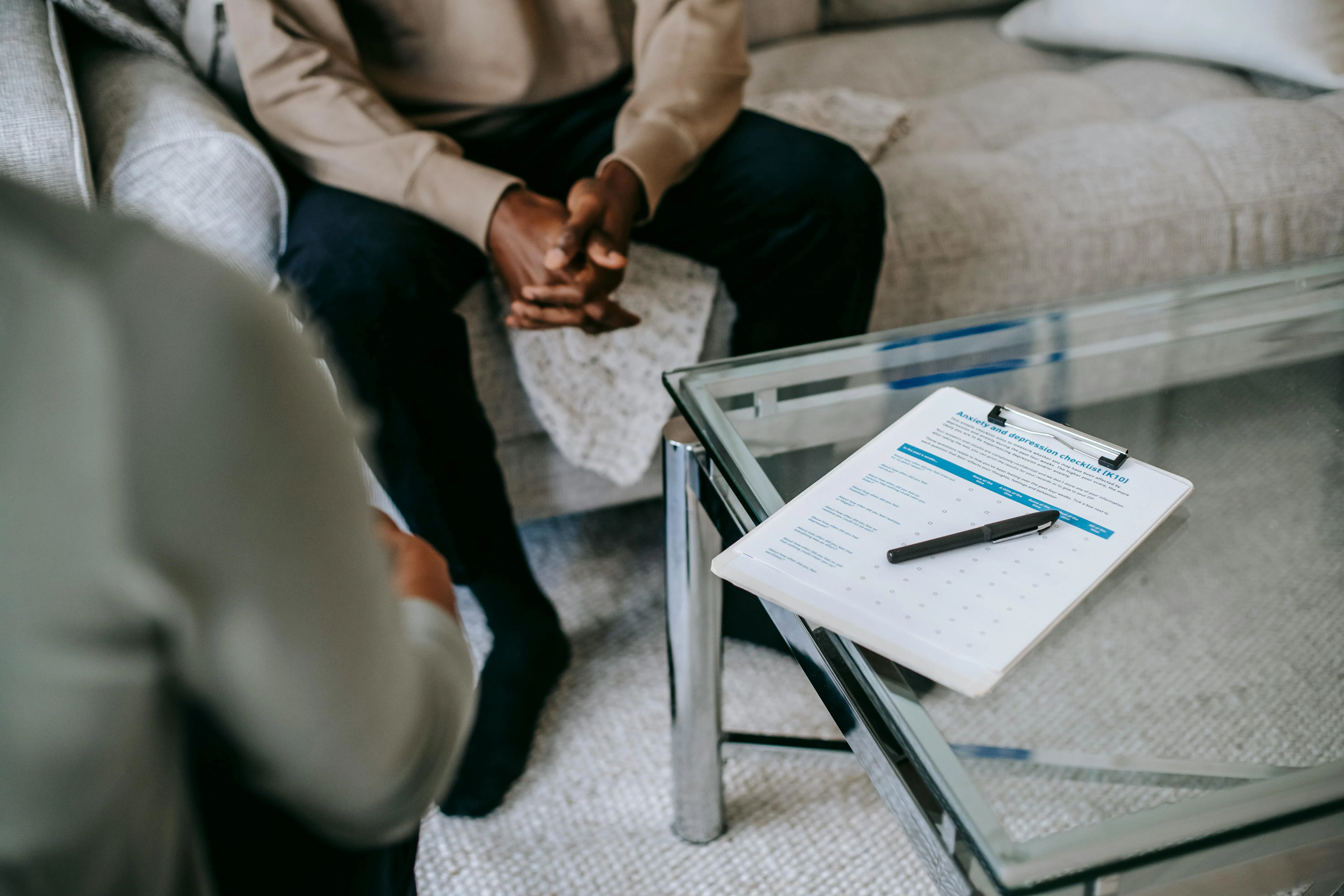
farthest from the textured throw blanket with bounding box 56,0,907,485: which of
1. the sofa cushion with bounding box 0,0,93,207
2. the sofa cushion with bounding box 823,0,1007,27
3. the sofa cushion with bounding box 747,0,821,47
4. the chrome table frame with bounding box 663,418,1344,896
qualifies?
the sofa cushion with bounding box 823,0,1007,27

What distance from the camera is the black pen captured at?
515 mm

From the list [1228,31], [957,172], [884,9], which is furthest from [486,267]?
[1228,31]

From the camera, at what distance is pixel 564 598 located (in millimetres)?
1138

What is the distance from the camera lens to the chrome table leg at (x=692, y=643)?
2.23 ft

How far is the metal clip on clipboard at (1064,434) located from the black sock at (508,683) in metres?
0.54

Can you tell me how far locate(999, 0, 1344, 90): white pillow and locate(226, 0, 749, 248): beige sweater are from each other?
0.65 m

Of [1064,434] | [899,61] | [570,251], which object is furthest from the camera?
[899,61]

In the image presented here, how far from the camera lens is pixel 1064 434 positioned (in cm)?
63

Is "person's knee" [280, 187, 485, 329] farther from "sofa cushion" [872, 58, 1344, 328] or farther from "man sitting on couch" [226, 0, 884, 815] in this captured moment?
"sofa cushion" [872, 58, 1344, 328]

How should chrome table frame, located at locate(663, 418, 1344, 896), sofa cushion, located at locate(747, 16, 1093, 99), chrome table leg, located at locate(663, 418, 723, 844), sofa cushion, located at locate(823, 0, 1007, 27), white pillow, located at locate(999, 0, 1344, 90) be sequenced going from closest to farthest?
chrome table frame, located at locate(663, 418, 1344, 896), chrome table leg, located at locate(663, 418, 723, 844), white pillow, located at locate(999, 0, 1344, 90), sofa cushion, located at locate(747, 16, 1093, 99), sofa cushion, located at locate(823, 0, 1007, 27)

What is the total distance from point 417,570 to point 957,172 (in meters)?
0.95

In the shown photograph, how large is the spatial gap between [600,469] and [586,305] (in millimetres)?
201

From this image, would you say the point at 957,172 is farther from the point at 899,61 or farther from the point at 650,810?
the point at 650,810

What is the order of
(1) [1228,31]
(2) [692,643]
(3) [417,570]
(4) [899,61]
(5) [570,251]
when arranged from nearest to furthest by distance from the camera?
(3) [417,570]
(2) [692,643]
(5) [570,251]
(1) [1228,31]
(4) [899,61]
